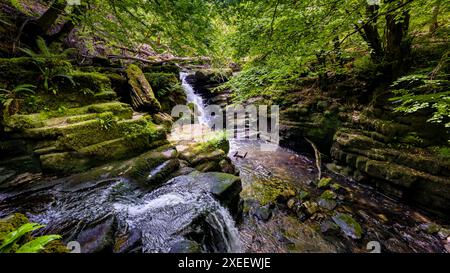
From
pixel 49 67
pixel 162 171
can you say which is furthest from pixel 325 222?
pixel 49 67

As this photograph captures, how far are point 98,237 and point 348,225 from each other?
16.3 ft

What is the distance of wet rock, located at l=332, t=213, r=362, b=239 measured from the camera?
4.20 meters

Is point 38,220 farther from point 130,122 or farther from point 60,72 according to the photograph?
point 60,72

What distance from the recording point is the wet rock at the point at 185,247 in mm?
2472

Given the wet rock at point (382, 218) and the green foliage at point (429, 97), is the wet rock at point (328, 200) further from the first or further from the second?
the green foliage at point (429, 97)

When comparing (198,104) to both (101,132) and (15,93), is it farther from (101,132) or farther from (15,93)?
(15,93)

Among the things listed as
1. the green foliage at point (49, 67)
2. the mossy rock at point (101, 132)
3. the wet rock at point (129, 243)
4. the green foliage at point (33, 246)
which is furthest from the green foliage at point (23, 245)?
the green foliage at point (49, 67)

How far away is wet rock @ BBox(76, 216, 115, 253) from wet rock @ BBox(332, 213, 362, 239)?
184 inches

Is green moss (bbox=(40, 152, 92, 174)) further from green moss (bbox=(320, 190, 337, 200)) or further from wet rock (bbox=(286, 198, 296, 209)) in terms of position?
green moss (bbox=(320, 190, 337, 200))

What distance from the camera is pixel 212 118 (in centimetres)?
1162

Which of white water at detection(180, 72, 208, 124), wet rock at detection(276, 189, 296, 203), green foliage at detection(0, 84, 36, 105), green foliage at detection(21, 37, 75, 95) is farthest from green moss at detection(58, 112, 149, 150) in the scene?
white water at detection(180, 72, 208, 124)

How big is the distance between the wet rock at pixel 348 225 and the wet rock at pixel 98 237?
466cm

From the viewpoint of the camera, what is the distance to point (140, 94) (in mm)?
6281
